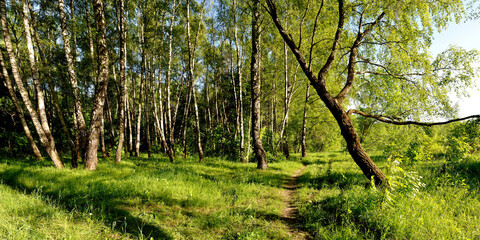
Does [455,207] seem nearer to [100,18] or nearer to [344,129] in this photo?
[344,129]

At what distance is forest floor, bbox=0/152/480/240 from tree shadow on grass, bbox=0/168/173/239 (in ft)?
0.07

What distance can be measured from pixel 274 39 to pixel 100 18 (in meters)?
13.5

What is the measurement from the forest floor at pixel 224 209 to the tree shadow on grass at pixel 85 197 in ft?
0.07

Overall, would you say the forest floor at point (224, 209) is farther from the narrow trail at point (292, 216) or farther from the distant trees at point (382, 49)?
the distant trees at point (382, 49)

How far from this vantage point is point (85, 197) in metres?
4.84

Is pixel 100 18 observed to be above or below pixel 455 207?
above

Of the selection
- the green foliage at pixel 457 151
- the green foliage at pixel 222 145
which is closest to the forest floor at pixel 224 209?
the green foliage at pixel 457 151

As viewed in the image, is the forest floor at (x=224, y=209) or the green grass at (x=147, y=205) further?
the green grass at (x=147, y=205)

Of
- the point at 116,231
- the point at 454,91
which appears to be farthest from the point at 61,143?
the point at 454,91

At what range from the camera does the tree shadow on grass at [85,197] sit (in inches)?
151

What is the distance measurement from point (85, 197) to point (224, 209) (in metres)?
3.59

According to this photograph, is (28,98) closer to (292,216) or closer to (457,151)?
(292,216)

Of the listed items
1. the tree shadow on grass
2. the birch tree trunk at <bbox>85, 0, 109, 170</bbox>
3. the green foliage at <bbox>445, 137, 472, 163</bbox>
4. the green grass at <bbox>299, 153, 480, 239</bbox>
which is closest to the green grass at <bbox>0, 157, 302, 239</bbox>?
the tree shadow on grass

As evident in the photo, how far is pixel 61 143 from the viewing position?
1778cm
